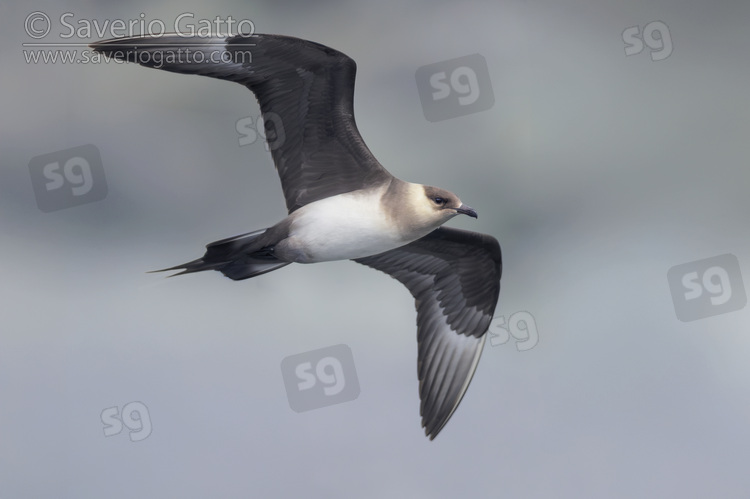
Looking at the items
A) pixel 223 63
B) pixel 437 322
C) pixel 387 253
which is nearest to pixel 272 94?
pixel 223 63

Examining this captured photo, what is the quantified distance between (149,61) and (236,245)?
1.55 meters

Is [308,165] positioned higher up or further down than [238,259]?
higher up

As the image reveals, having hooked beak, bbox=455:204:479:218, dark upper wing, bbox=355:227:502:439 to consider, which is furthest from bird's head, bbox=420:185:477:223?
dark upper wing, bbox=355:227:502:439

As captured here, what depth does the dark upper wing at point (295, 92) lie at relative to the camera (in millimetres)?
7969

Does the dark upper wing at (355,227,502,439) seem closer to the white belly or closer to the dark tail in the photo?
the white belly

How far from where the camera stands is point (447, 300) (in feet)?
32.6

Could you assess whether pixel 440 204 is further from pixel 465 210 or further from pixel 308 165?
pixel 308 165

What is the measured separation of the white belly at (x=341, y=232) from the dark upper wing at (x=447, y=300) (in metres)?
1.13

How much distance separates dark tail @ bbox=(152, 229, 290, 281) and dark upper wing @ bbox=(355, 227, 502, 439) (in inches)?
50.9

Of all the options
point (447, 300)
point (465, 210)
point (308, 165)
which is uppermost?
point (308, 165)

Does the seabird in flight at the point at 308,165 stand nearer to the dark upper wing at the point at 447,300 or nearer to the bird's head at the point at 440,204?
the bird's head at the point at 440,204

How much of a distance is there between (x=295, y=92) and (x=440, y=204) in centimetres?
138

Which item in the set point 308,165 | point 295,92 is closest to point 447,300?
point 308,165

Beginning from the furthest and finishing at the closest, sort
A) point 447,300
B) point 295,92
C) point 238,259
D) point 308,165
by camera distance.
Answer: point 447,300 → point 308,165 → point 238,259 → point 295,92
